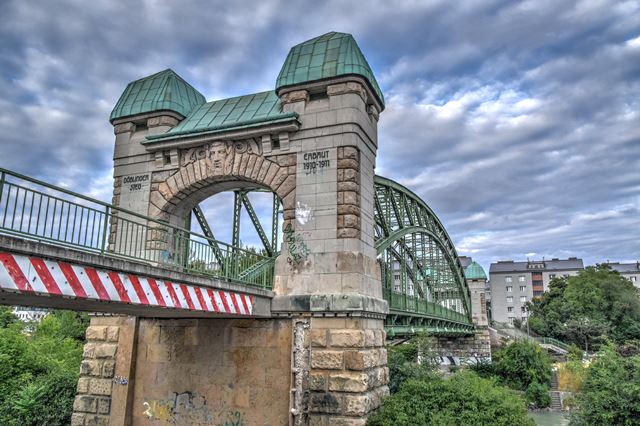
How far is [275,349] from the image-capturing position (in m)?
11.0

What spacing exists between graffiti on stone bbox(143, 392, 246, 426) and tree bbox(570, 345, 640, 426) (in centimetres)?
889

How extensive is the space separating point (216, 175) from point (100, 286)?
20.3 feet

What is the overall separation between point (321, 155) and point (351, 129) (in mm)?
935

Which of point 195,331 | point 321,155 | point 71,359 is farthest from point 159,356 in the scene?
point 71,359

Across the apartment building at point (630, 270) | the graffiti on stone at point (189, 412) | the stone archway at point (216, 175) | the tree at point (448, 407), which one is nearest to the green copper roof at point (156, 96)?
the stone archway at point (216, 175)

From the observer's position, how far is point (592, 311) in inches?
2237

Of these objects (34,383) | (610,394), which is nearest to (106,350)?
(34,383)

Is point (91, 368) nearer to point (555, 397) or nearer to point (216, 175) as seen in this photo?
point (216, 175)

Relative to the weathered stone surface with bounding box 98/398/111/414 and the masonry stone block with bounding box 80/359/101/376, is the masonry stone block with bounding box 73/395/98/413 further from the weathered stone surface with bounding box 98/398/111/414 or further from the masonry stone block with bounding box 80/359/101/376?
the masonry stone block with bounding box 80/359/101/376

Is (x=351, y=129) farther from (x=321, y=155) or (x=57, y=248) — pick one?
(x=57, y=248)

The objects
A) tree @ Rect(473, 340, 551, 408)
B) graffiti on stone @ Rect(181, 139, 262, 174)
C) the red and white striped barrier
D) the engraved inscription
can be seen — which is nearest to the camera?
the red and white striped barrier

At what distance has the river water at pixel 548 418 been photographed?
1077 inches

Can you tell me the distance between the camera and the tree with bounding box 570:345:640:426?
1227 centimetres

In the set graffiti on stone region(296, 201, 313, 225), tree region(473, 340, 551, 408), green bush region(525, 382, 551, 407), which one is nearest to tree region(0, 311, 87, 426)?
graffiti on stone region(296, 201, 313, 225)
